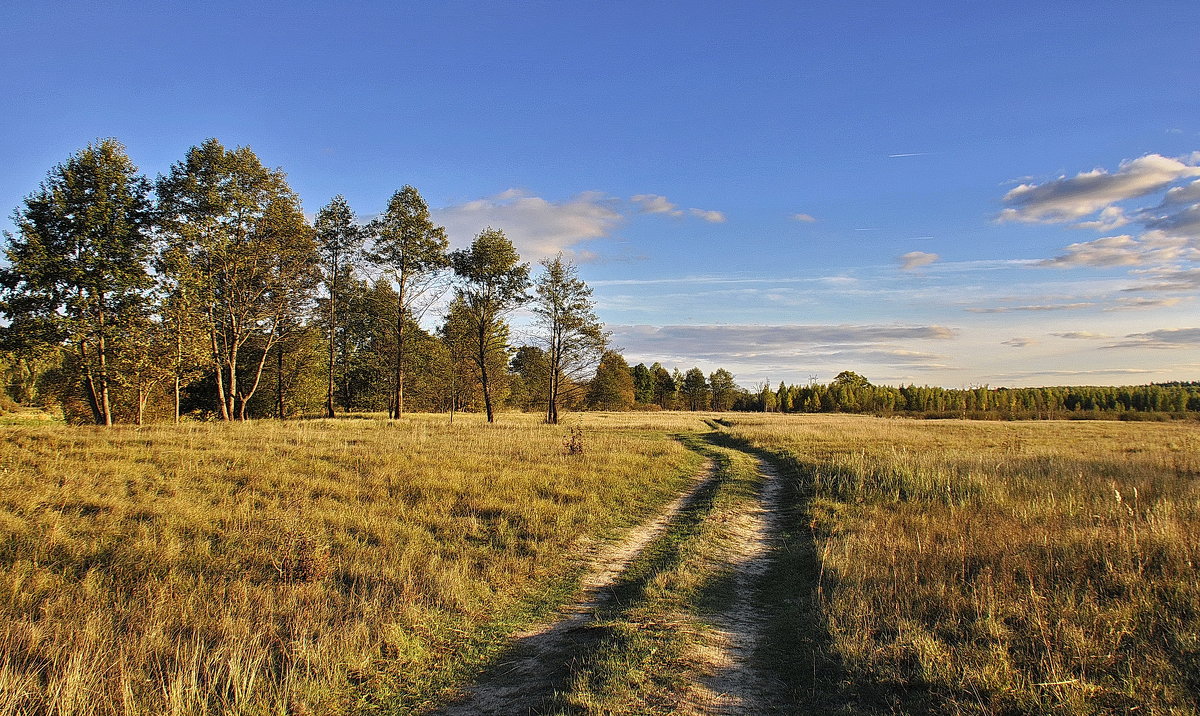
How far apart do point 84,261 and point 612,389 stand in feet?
228

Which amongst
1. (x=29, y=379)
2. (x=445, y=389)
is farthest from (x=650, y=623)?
(x=29, y=379)

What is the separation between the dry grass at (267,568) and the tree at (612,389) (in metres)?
70.3

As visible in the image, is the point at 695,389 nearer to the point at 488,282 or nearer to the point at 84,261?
the point at 488,282

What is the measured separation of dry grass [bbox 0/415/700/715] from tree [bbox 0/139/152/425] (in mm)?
11936

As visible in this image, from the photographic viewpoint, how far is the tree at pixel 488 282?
36281 mm

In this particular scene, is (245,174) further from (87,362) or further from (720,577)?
(720,577)

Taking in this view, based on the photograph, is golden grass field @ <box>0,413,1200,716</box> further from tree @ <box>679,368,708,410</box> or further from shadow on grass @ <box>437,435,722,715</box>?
tree @ <box>679,368,708,410</box>

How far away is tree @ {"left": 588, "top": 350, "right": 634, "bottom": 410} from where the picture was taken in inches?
3406

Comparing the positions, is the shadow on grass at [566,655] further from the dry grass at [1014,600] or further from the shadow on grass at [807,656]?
the dry grass at [1014,600]

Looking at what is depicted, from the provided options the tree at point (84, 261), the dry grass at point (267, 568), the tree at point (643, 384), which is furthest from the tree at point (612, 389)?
the dry grass at point (267, 568)

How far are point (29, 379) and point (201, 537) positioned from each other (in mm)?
89573

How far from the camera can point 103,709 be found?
429 cm

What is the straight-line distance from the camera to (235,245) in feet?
99.2

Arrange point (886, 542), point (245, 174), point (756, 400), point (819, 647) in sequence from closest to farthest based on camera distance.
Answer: point (819, 647), point (886, 542), point (245, 174), point (756, 400)
